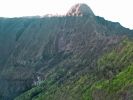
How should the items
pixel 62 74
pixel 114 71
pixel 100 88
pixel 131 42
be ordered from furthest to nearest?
1. pixel 62 74
2. pixel 131 42
3. pixel 114 71
4. pixel 100 88

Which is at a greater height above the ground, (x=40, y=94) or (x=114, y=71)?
(x=114, y=71)

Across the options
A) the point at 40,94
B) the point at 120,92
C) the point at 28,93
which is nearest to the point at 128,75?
the point at 120,92

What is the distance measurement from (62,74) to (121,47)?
1068 inches

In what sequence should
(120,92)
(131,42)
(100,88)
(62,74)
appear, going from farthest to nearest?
(62,74) < (131,42) < (100,88) < (120,92)

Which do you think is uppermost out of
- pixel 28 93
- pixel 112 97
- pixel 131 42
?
pixel 131 42

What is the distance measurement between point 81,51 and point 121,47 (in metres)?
28.9

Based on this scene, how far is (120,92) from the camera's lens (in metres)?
135

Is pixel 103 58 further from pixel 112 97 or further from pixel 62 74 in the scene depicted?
pixel 112 97

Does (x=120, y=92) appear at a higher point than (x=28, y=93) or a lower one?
higher

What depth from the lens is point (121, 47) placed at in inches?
6614

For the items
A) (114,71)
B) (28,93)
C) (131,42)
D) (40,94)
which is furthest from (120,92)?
(28,93)

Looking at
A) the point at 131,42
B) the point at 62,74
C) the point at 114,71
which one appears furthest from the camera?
the point at 62,74

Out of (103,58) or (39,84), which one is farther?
(39,84)

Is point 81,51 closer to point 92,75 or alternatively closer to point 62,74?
point 62,74
